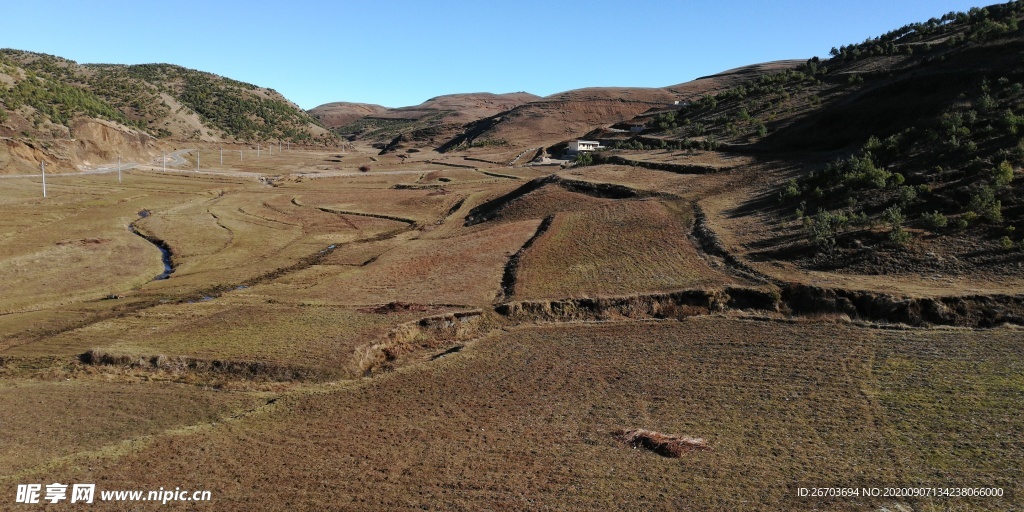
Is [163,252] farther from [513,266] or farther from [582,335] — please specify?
[582,335]

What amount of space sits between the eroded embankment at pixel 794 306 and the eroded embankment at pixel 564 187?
77.5 feet

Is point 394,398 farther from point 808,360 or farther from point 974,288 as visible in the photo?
point 974,288

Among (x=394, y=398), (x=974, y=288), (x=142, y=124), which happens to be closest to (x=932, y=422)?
(x=974, y=288)

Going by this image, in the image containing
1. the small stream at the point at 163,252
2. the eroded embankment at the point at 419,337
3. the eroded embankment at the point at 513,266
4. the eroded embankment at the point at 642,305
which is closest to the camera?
the eroded embankment at the point at 419,337

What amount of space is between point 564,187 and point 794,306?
34183mm

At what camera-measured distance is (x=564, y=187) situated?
61.1 metres

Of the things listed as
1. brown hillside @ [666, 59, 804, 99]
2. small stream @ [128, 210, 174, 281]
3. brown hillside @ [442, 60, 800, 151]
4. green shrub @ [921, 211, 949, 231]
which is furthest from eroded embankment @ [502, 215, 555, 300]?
brown hillside @ [666, 59, 804, 99]

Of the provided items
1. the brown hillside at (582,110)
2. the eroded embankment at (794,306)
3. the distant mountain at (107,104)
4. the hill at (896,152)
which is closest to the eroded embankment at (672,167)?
the hill at (896,152)

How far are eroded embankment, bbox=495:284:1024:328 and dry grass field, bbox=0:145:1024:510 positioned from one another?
1.65 feet

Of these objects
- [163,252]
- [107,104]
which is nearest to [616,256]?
[163,252]

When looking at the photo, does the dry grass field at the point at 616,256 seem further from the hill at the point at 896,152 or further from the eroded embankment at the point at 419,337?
the hill at the point at 896,152

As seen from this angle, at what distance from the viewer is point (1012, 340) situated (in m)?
23.1

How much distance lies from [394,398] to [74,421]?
1009 cm

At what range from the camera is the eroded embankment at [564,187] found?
55.2m
